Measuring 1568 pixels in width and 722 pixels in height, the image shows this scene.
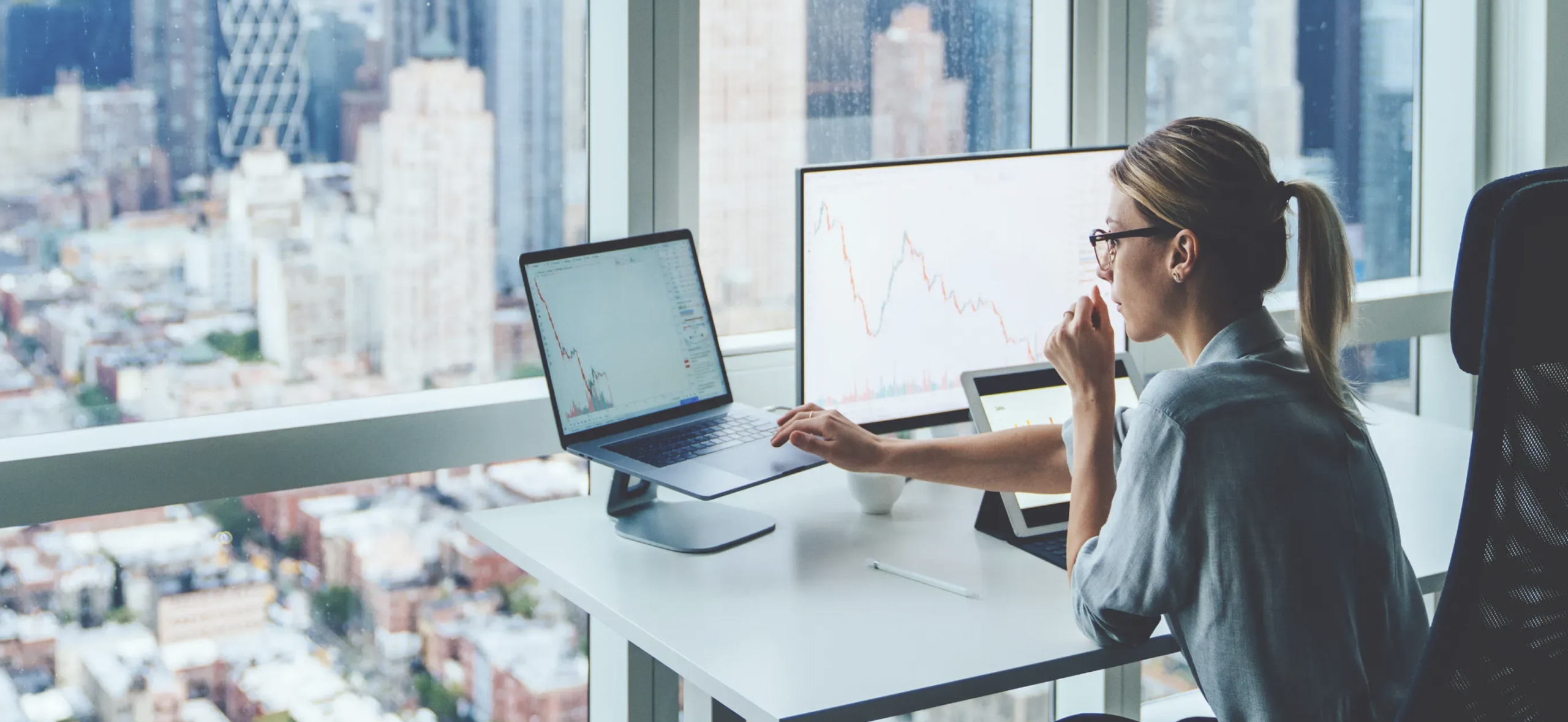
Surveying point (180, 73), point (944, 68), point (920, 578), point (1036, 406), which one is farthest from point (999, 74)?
point (180, 73)

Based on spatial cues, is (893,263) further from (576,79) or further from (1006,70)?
(1006,70)

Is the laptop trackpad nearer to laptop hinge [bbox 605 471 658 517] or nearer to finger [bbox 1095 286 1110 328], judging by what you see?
laptop hinge [bbox 605 471 658 517]

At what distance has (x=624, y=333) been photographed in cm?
190

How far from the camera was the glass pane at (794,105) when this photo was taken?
7.59 feet

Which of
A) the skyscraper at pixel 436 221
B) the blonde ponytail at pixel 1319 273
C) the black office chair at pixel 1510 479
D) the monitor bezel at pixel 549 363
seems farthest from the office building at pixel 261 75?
the black office chair at pixel 1510 479

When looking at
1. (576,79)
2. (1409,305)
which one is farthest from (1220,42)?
(576,79)

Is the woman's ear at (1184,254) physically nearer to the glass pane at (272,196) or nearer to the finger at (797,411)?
the finger at (797,411)

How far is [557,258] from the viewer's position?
184 centimetres

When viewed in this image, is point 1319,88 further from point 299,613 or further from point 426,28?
point 299,613

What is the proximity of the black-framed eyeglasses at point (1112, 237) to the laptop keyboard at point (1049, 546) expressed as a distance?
0.40m

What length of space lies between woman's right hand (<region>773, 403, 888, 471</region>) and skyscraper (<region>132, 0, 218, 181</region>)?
895 millimetres

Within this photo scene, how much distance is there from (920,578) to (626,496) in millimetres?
443

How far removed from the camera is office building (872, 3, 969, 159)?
8.13 ft

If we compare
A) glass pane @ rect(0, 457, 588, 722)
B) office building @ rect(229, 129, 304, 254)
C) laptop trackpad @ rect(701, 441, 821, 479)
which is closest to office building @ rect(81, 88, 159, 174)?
office building @ rect(229, 129, 304, 254)
